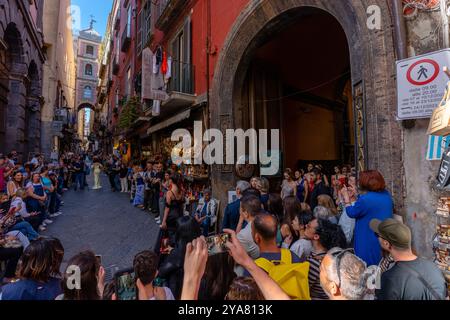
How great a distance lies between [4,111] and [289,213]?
13.6 meters

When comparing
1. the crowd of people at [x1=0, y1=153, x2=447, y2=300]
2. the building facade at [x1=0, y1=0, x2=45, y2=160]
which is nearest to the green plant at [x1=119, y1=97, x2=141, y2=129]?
the building facade at [x1=0, y1=0, x2=45, y2=160]

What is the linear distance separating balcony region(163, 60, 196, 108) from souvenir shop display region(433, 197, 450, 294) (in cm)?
772

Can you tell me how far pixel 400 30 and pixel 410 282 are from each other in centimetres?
334

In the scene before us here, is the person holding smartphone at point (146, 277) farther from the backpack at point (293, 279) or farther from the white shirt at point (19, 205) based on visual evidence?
the white shirt at point (19, 205)

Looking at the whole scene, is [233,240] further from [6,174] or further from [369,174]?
[6,174]

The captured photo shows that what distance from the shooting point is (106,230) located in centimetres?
655

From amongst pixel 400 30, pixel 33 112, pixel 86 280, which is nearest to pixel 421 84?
pixel 400 30

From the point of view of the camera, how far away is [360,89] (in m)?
4.15

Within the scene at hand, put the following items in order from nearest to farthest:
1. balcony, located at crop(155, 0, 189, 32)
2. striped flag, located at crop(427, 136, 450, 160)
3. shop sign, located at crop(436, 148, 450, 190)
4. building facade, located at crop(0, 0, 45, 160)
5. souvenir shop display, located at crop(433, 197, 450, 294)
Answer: shop sign, located at crop(436, 148, 450, 190), souvenir shop display, located at crop(433, 197, 450, 294), striped flag, located at crop(427, 136, 450, 160), balcony, located at crop(155, 0, 189, 32), building facade, located at crop(0, 0, 45, 160)

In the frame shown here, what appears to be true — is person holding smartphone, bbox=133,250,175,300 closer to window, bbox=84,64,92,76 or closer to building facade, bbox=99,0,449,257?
building facade, bbox=99,0,449,257

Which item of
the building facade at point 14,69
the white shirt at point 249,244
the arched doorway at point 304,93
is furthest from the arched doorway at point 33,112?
the white shirt at point 249,244

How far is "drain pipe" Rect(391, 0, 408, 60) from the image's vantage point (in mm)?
3463
